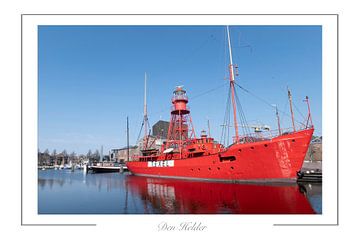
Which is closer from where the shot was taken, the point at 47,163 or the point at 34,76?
the point at 34,76

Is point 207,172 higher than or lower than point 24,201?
lower

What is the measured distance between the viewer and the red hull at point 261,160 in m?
20.0

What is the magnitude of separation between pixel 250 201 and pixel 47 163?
103456 millimetres

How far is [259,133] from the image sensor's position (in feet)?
70.0

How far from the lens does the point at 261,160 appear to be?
2070cm

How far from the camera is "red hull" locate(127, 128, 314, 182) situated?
19969 millimetres
